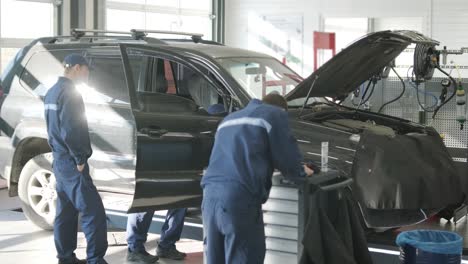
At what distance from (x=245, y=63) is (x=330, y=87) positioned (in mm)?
762

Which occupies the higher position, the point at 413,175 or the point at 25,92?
the point at 25,92

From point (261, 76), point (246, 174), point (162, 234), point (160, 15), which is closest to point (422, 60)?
point (261, 76)

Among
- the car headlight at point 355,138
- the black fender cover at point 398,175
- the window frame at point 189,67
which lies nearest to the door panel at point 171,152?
the window frame at point 189,67

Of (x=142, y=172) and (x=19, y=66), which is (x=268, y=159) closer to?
(x=142, y=172)

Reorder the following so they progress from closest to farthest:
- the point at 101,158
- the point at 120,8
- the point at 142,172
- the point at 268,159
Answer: the point at 268,159, the point at 142,172, the point at 101,158, the point at 120,8

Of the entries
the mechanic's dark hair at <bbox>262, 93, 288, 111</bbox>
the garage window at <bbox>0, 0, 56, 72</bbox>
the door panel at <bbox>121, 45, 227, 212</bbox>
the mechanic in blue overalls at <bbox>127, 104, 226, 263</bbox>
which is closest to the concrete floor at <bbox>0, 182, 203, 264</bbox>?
the mechanic in blue overalls at <bbox>127, 104, 226, 263</bbox>

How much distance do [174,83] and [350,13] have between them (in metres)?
8.38

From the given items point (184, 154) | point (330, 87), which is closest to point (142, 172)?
point (184, 154)

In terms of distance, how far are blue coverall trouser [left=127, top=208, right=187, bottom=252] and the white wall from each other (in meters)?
8.27

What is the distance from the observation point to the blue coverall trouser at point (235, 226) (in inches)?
154

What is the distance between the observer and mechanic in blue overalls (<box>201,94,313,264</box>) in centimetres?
391

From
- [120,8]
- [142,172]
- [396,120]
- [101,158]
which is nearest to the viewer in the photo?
[142,172]

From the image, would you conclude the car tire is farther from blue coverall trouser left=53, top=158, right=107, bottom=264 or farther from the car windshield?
the car windshield

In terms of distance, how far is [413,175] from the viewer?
529cm
